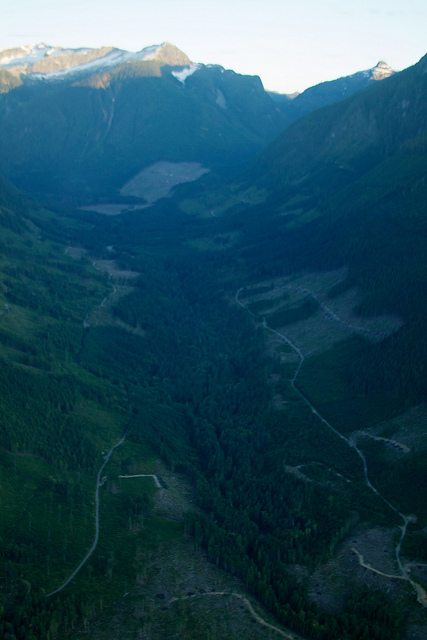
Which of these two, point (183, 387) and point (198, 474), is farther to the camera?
point (183, 387)

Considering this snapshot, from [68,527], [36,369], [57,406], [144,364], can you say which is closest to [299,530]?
[68,527]

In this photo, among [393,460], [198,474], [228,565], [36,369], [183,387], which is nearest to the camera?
[228,565]

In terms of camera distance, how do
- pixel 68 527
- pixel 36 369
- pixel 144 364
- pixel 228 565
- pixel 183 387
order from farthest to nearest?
pixel 144 364 < pixel 183 387 < pixel 36 369 < pixel 68 527 < pixel 228 565

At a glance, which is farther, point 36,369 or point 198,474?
point 36,369

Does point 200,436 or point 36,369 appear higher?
point 36,369

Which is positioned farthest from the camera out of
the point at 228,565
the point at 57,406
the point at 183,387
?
the point at 183,387

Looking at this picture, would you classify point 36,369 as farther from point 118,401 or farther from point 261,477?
point 261,477

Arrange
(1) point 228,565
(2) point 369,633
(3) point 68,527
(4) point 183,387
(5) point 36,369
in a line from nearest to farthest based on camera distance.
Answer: (2) point 369,633
(1) point 228,565
(3) point 68,527
(5) point 36,369
(4) point 183,387

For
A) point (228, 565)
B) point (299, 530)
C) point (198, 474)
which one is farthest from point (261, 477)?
point (228, 565)

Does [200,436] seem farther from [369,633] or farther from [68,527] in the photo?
[369,633]
